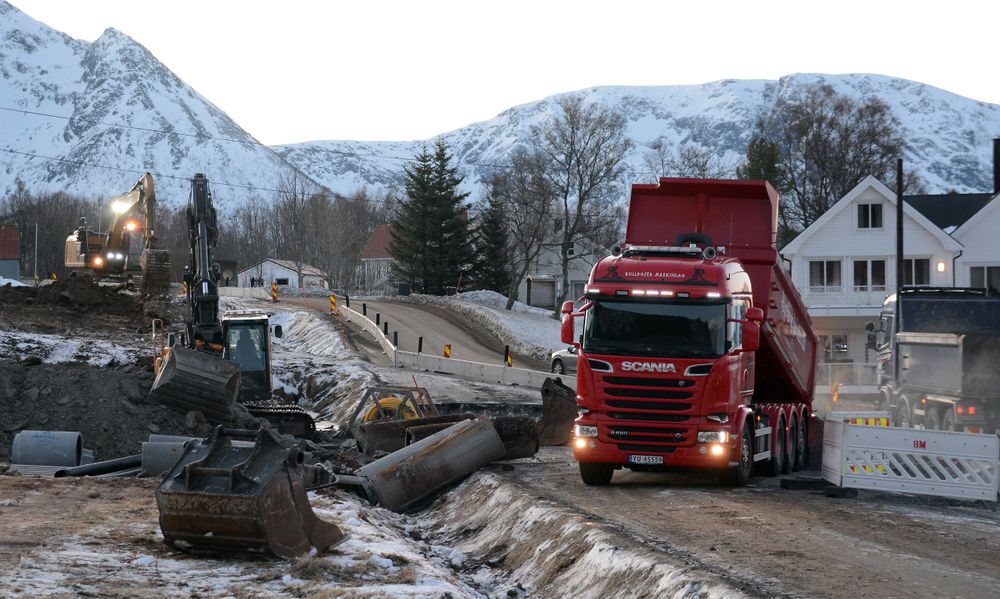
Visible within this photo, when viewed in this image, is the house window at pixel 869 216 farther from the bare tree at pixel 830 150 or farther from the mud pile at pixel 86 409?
the mud pile at pixel 86 409

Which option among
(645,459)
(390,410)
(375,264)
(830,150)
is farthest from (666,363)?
(375,264)

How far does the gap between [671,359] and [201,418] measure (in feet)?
40.1

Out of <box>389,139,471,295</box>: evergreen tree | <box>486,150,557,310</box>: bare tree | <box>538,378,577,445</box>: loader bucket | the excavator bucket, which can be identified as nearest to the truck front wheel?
the excavator bucket

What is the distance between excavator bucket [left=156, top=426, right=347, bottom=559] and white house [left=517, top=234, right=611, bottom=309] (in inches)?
2463

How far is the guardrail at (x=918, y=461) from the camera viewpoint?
53.8ft

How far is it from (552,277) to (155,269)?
1826 inches

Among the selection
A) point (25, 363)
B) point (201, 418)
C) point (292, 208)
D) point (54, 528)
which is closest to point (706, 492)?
point (54, 528)

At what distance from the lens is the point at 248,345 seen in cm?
2923

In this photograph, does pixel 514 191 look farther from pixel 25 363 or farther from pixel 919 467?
pixel 919 467

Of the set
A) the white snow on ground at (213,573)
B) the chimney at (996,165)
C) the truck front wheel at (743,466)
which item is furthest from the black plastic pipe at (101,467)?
the chimney at (996,165)

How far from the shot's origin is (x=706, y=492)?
55.0 feet

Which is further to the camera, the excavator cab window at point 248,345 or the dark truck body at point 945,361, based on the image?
the excavator cab window at point 248,345

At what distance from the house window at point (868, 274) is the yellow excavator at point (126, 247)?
33097mm

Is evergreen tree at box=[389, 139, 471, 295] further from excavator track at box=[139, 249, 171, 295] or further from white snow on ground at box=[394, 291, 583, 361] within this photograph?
excavator track at box=[139, 249, 171, 295]
